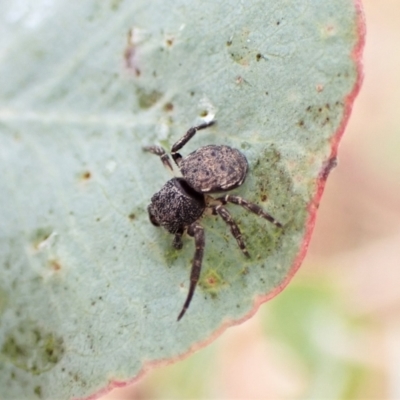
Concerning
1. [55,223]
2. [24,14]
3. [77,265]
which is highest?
[24,14]

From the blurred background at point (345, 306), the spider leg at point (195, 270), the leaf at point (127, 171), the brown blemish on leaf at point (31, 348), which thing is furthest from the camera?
the blurred background at point (345, 306)

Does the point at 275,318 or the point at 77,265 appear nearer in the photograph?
the point at 77,265

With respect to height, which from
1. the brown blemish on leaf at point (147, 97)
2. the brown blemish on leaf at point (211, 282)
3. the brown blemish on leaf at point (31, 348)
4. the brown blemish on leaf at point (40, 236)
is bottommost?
the brown blemish on leaf at point (211, 282)

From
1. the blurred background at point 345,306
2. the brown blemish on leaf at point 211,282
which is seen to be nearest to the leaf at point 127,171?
the brown blemish on leaf at point 211,282

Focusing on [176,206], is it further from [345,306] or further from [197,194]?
[345,306]

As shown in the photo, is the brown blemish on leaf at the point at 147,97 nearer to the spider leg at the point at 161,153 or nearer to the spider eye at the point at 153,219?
the spider leg at the point at 161,153

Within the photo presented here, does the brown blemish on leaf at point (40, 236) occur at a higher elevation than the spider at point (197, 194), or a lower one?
higher

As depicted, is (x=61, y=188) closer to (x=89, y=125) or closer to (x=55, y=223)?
(x=55, y=223)

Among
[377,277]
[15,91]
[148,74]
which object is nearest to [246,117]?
[148,74]
